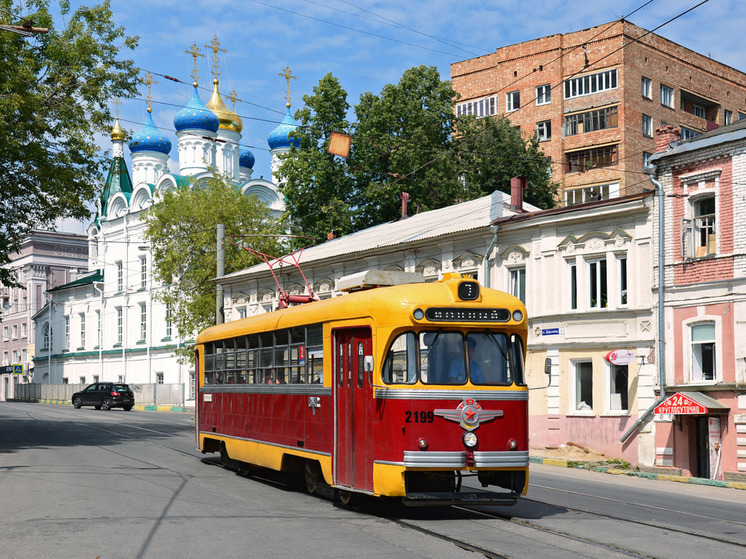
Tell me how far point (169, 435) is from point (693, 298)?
51.6 ft

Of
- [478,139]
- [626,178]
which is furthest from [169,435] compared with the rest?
[626,178]

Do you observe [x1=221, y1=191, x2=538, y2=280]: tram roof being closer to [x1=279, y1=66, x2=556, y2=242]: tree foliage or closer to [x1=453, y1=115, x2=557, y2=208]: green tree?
[x1=279, y1=66, x2=556, y2=242]: tree foliage

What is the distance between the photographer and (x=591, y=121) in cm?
5325

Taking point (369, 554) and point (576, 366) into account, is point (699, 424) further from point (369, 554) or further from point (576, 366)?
point (369, 554)

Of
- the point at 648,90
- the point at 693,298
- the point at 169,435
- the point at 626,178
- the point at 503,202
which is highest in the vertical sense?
the point at 648,90

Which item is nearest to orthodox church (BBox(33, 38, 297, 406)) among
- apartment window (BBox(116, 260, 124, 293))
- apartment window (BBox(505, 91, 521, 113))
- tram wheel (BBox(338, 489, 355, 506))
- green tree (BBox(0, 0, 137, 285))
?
apartment window (BBox(116, 260, 124, 293))

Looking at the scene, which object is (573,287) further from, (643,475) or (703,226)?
(643,475)

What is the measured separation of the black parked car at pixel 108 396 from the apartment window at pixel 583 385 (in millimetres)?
32572

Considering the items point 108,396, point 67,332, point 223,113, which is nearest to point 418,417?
point 108,396

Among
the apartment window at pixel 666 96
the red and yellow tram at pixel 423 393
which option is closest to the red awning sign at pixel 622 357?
the red and yellow tram at pixel 423 393

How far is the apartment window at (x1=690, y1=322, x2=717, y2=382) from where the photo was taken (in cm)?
2403

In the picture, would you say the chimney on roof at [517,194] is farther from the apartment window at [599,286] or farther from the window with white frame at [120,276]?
the window with white frame at [120,276]

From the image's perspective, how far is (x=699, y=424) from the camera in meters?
24.5

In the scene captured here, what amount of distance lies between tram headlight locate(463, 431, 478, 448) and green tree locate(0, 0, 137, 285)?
18.5 meters
